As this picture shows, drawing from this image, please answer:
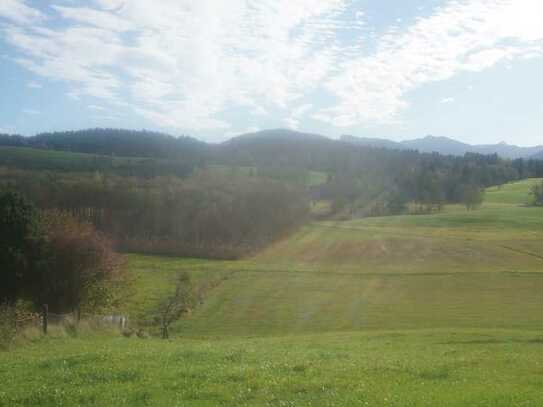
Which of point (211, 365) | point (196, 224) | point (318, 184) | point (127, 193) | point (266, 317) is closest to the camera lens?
point (211, 365)

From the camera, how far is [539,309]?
42312 millimetres

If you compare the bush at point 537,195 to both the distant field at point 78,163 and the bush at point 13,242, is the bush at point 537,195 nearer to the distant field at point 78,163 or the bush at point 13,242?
the distant field at point 78,163

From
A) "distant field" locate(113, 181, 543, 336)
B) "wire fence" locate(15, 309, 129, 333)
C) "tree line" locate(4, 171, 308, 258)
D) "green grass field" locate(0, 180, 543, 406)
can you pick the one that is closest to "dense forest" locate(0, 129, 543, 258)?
"tree line" locate(4, 171, 308, 258)

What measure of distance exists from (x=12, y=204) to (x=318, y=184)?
108 meters

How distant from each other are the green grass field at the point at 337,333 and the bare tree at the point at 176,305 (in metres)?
0.95

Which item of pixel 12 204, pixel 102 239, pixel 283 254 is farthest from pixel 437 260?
pixel 12 204

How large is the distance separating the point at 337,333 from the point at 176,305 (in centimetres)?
1510

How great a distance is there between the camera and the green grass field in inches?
466

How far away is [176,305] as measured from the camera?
144ft

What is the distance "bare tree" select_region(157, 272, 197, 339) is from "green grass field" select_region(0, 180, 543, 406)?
0.95 m

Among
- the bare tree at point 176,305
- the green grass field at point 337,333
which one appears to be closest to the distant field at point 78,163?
the green grass field at point 337,333

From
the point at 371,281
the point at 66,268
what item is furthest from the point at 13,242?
the point at 371,281

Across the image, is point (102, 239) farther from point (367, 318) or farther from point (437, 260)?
point (437, 260)

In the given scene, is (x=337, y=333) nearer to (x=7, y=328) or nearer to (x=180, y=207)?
(x=7, y=328)
